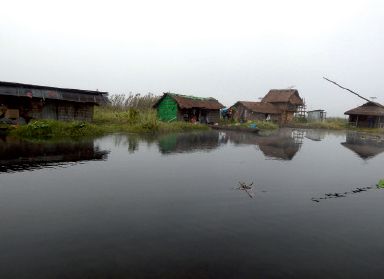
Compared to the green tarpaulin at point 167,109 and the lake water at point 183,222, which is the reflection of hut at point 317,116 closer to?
the green tarpaulin at point 167,109

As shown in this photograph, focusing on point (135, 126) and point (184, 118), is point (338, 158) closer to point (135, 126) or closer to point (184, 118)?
point (135, 126)

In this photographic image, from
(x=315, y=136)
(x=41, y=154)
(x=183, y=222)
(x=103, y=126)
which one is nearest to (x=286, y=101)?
(x=315, y=136)

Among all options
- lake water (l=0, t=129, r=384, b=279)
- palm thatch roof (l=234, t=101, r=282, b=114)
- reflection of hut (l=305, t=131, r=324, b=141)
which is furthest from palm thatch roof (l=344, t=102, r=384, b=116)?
lake water (l=0, t=129, r=384, b=279)

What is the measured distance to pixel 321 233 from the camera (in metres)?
4.63

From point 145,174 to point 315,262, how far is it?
5.41m

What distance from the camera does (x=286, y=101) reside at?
43750 mm

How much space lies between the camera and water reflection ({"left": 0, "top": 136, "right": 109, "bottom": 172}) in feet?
27.7

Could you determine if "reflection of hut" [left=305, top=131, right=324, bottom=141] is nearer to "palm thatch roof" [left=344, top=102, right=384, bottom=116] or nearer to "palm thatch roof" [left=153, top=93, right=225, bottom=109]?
"palm thatch roof" [left=153, top=93, right=225, bottom=109]

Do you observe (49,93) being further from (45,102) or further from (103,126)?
(103,126)

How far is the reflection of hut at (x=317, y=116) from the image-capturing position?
1767 inches

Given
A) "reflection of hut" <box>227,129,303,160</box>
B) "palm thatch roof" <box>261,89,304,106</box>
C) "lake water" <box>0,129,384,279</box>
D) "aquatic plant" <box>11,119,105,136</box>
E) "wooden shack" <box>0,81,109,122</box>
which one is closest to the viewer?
"lake water" <box>0,129,384,279</box>

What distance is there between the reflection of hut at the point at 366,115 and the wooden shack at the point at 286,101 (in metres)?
8.89

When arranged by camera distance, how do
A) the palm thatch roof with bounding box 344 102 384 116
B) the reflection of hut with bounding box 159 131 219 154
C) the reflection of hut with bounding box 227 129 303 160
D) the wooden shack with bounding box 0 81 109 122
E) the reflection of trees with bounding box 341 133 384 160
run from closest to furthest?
the reflection of hut with bounding box 227 129 303 160 → the reflection of hut with bounding box 159 131 219 154 → the reflection of trees with bounding box 341 133 384 160 → the wooden shack with bounding box 0 81 109 122 → the palm thatch roof with bounding box 344 102 384 116

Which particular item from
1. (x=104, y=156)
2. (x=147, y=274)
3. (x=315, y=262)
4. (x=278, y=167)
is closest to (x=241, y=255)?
(x=315, y=262)
